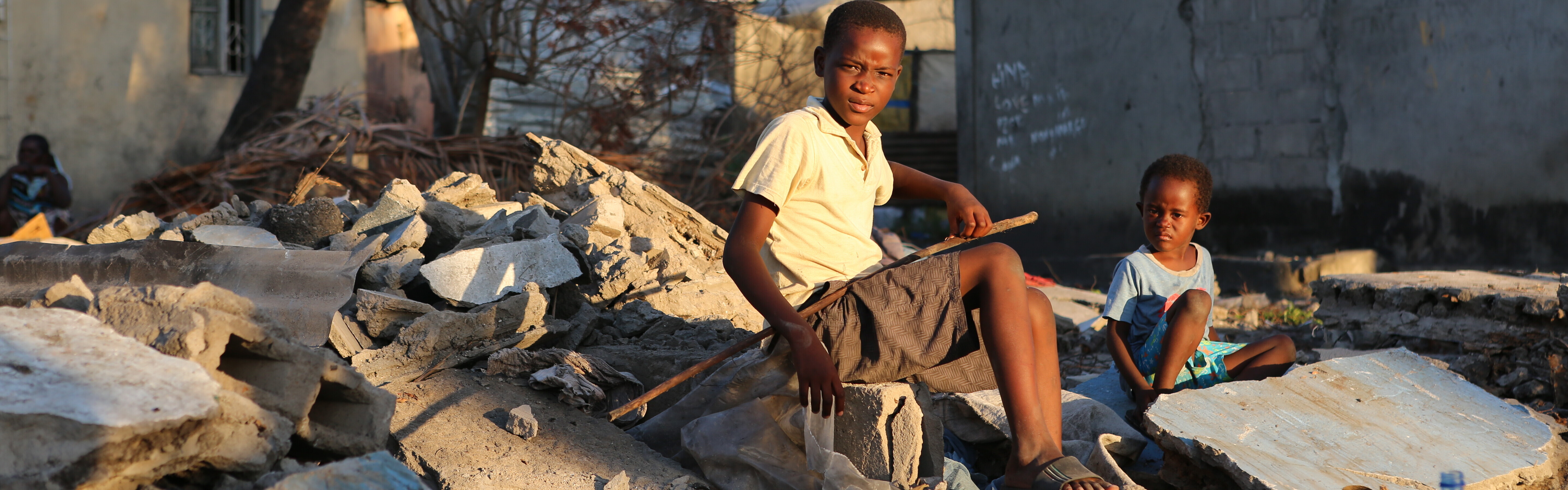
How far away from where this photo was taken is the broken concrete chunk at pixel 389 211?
3.85 metres

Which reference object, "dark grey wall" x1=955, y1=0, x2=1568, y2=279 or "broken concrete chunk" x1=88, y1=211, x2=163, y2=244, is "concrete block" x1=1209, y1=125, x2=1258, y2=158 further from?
"broken concrete chunk" x1=88, y1=211, x2=163, y2=244

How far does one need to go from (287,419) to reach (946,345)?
1.35 metres

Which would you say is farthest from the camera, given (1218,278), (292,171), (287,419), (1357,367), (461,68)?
(461,68)

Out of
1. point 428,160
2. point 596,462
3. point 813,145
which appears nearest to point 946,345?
point 813,145

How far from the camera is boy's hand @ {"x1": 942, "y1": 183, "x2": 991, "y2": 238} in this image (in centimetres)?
256

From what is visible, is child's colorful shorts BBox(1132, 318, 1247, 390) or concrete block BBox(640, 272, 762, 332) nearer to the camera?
child's colorful shorts BBox(1132, 318, 1247, 390)

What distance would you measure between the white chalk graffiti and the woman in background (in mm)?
6705

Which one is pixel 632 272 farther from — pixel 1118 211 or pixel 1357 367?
pixel 1118 211

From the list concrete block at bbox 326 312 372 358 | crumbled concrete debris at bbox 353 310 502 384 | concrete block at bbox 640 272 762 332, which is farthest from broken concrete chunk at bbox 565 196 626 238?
concrete block at bbox 326 312 372 358

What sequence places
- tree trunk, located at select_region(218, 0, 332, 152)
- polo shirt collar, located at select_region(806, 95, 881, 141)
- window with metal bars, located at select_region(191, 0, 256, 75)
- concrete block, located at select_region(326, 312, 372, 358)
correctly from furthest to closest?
window with metal bars, located at select_region(191, 0, 256, 75) < tree trunk, located at select_region(218, 0, 332, 152) < concrete block, located at select_region(326, 312, 372, 358) < polo shirt collar, located at select_region(806, 95, 881, 141)

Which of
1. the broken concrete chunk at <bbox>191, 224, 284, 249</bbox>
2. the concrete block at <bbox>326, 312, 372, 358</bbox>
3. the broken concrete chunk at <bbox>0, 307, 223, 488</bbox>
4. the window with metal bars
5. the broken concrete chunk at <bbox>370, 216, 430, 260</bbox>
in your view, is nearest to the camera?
the broken concrete chunk at <bbox>0, 307, 223, 488</bbox>

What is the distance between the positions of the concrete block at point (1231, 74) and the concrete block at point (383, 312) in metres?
5.68

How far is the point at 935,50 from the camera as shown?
1181 centimetres

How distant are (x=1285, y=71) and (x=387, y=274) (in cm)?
572
